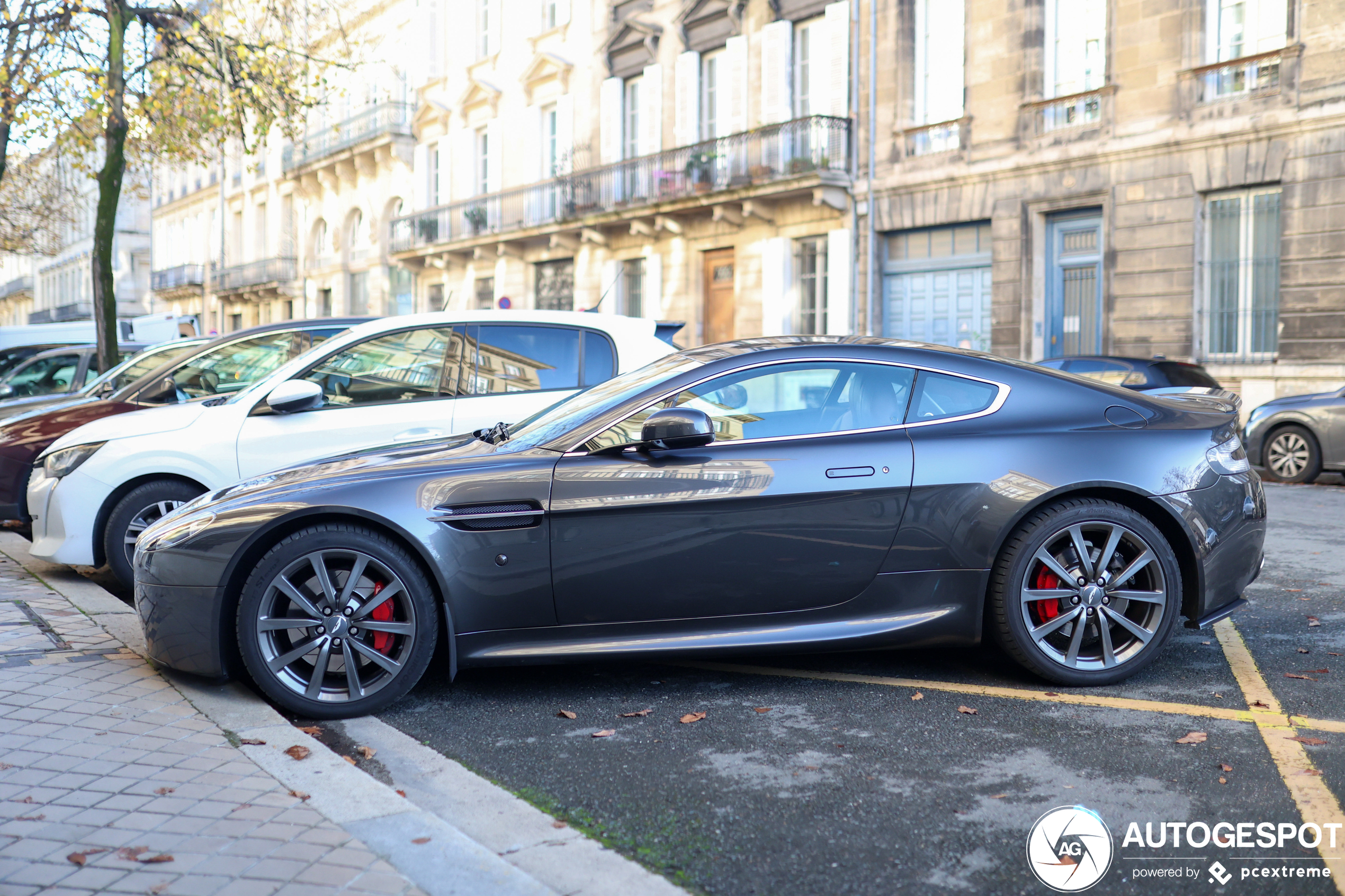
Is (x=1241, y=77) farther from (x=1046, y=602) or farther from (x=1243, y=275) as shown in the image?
(x=1046, y=602)

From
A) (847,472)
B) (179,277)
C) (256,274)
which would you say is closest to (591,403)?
(847,472)

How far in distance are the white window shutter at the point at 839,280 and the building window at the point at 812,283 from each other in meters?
0.45

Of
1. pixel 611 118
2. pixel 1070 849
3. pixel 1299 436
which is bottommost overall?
pixel 1070 849

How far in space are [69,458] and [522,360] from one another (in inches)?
104

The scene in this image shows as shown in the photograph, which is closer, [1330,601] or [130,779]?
[130,779]

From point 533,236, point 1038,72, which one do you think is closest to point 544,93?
point 533,236

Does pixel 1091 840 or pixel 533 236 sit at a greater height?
pixel 533 236

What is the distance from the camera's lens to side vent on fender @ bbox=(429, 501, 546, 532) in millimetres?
4508

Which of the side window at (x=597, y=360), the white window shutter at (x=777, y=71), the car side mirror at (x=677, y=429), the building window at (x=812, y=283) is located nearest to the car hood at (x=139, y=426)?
the side window at (x=597, y=360)

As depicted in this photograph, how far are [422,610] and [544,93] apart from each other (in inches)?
1146

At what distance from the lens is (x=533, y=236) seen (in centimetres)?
3089

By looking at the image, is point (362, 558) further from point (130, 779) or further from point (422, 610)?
point (130, 779)

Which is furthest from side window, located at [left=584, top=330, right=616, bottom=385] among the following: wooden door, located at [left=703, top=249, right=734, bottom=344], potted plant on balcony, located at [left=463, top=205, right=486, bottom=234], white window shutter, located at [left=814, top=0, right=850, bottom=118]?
potted plant on balcony, located at [left=463, top=205, right=486, bottom=234]

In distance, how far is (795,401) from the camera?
4.79m
